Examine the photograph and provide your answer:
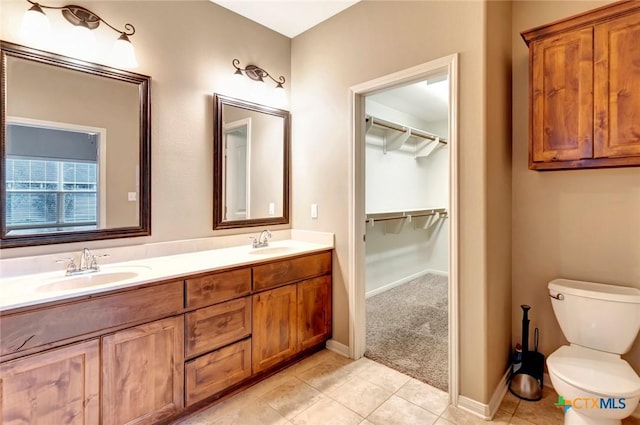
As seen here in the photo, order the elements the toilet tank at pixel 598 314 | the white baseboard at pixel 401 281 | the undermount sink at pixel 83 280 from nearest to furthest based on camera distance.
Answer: the undermount sink at pixel 83 280 → the toilet tank at pixel 598 314 → the white baseboard at pixel 401 281

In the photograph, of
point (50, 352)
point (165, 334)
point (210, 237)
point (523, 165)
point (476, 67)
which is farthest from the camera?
point (210, 237)

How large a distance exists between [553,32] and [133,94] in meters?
2.58

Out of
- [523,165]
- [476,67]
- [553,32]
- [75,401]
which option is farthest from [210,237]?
[553,32]

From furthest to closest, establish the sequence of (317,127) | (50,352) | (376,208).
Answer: (376,208) < (317,127) < (50,352)

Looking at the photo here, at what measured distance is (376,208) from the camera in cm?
398

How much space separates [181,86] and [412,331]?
2.82 m

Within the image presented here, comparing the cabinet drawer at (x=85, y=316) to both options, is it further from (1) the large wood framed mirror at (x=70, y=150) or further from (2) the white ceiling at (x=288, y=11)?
(2) the white ceiling at (x=288, y=11)

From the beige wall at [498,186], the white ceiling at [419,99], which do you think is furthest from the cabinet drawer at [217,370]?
the white ceiling at [419,99]

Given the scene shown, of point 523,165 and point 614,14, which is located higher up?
point 614,14

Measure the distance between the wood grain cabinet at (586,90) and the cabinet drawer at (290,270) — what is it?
1586 mm

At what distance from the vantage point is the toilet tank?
168 cm

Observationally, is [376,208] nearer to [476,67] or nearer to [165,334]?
[476,67]

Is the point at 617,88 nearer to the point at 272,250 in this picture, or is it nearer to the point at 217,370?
the point at 272,250

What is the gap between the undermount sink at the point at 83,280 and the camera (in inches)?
60.2
